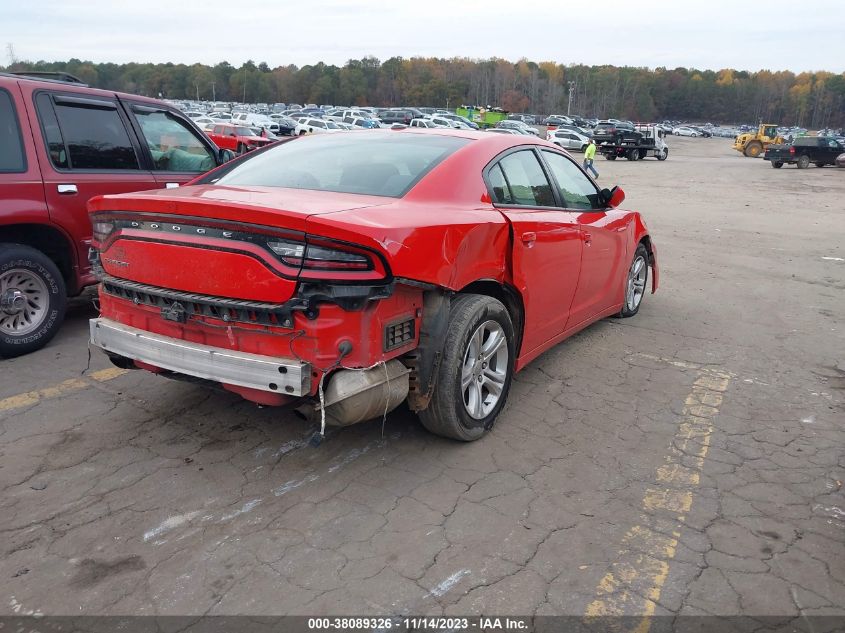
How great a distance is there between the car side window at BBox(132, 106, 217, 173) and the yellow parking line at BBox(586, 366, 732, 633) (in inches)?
189

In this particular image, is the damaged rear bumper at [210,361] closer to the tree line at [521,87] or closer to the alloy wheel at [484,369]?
the alloy wheel at [484,369]

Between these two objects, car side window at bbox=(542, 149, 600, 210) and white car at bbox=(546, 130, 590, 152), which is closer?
car side window at bbox=(542, 149, 600, 210)

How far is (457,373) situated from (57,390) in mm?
2681

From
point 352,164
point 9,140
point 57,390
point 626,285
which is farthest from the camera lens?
point 626,285

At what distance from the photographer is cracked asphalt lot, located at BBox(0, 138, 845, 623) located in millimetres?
2574

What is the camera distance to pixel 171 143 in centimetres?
623

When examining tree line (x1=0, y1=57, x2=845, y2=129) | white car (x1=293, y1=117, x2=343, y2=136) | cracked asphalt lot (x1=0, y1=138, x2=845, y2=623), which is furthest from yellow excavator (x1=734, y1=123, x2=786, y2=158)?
tree line (x1=0, y1=57, x2=845, y2=129)

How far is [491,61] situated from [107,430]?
18940 cm

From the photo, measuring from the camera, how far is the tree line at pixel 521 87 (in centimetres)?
14812

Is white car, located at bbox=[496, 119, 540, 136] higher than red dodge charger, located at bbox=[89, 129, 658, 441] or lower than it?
higher

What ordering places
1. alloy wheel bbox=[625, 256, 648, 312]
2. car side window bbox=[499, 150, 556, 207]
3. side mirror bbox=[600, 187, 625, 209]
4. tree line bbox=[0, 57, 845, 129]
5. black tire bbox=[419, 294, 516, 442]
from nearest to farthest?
black tire bbox=[419, 294, 516, 442] → car side window bbox=[499, 150, 556, 207] → side mirror bbox=[600, 187, 625, 209] → alloy wheel bbox=[625, 256, 648, 312] → tree line bbox=[0, 57, 845, 129]

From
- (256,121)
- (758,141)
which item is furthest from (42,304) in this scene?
(758,141)

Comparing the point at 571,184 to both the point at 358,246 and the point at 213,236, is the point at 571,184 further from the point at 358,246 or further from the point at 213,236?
the point at 213,236

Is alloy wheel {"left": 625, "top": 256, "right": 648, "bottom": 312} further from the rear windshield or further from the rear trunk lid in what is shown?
the rear trunk lid
